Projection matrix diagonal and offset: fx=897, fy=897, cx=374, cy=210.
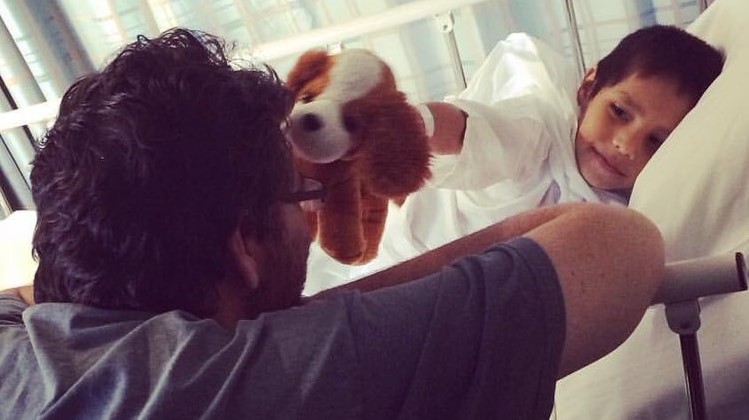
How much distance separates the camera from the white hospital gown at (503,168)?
4.14ft

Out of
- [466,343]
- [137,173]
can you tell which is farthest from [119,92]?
[466,343]

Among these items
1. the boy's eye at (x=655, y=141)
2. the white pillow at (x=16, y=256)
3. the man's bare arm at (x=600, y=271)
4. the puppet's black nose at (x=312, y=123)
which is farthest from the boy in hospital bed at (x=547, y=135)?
the white pillow at (x=16, y=256)

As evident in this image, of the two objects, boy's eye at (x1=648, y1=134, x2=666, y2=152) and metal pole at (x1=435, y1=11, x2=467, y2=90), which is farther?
metal pole at (x1=435, y1=11, x2=467, y2=90)

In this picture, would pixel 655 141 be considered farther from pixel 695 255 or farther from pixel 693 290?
pixel 693 290

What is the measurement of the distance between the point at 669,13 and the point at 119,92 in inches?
43.5

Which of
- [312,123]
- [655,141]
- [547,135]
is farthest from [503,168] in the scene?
[312,123]

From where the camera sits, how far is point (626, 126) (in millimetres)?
1211

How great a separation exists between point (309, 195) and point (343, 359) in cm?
24

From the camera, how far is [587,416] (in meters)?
0.99

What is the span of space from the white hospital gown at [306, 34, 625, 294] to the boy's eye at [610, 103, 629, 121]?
0.10 meters

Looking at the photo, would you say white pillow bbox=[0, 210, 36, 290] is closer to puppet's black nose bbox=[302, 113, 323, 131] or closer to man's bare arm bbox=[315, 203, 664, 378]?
puppet's black nose bbox=[302, 113, 323, 131]

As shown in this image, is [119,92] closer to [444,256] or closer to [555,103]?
[444,256]

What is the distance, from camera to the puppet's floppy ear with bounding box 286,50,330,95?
1.01 metres

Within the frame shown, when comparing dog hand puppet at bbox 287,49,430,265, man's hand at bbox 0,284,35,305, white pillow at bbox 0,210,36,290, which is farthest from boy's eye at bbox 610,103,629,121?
white pillow at bbox 0,210,36,290
